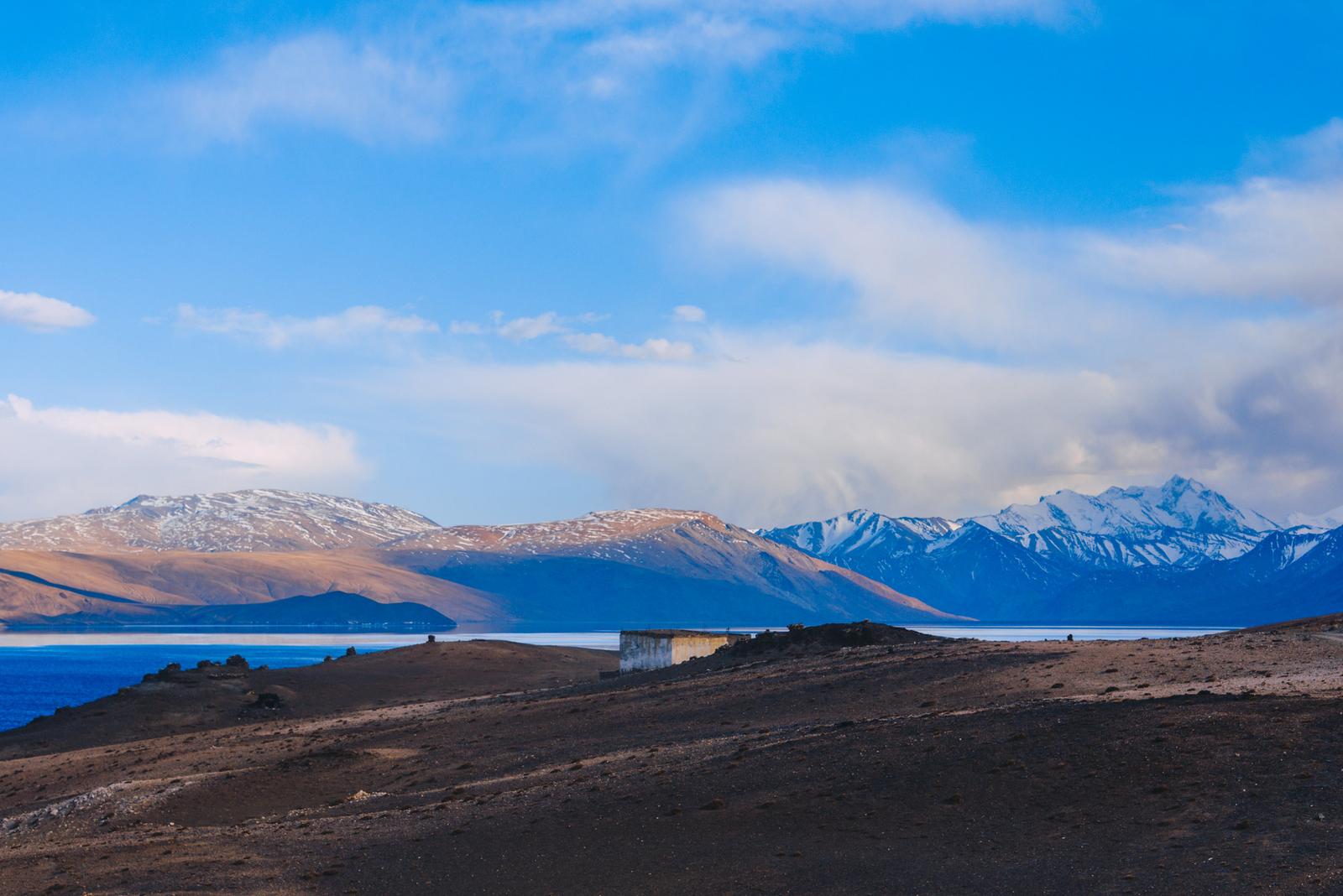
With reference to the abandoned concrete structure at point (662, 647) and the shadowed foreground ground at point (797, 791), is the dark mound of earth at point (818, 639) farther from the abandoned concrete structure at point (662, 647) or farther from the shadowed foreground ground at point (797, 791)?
the shadowed foreground ground at point (797, 791)

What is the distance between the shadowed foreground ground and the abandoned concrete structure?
55.2 ft

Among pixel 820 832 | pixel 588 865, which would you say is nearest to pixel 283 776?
pixel 588 865

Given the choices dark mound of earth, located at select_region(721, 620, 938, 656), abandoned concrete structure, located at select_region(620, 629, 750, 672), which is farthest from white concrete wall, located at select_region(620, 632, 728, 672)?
dark mound of earth, located at select_region(721, 620, 938, 656)

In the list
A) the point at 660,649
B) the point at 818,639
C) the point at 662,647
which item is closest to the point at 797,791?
the point at 818,639

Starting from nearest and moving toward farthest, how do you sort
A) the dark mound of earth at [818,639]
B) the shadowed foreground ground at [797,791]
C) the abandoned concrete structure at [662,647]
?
1. the shadowed foreground ground at [797,791]
2. the dark mound of earth at [818,639]
3. the abandoned concrete structure at [662,647]

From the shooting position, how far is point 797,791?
32250 millimetres

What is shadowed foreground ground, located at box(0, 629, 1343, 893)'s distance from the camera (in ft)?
85.3

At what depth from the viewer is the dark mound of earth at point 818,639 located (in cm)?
6512

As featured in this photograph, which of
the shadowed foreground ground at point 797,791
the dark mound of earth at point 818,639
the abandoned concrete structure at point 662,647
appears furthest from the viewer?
the abandoned concrete structure at point 662,647

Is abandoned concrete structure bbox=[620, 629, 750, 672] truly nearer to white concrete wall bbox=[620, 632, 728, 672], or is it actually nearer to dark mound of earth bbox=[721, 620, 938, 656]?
white concrete wall bbox=[620, 632, 728, 672]

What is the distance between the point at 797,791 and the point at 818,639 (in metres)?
33.6

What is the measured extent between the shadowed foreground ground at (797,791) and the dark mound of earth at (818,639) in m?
9.01

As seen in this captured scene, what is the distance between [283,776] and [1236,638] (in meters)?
35.5

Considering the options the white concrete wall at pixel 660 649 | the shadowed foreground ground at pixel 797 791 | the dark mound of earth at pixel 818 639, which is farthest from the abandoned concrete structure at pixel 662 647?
the shadowed foreground ground at pixel 797 791
